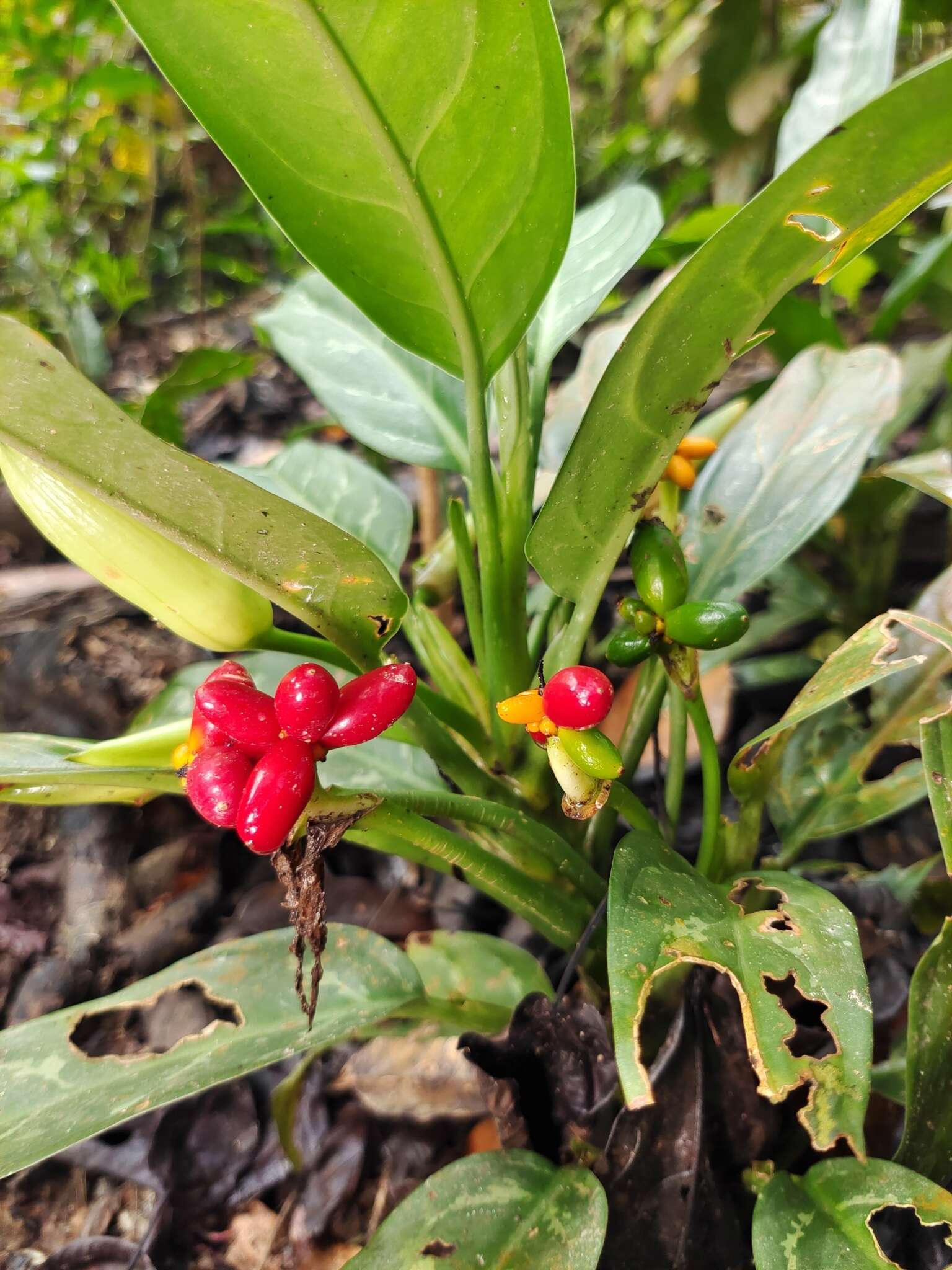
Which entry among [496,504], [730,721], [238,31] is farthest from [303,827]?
[730,721]

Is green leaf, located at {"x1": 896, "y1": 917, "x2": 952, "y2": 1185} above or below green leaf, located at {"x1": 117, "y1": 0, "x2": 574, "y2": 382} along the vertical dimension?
below

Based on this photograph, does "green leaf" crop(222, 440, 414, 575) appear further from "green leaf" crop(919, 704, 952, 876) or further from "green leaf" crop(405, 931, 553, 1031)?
"green leaf" crop(919, 704, 952, 876)

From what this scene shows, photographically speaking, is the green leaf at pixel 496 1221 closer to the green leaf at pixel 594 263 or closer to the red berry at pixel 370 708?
the red berry at pixel 370 708

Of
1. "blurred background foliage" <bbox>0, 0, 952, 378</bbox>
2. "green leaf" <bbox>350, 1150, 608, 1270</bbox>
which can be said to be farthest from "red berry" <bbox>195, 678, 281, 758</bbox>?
"blurred background foliage" <bbox>0, 0, 952, 378</bbox>

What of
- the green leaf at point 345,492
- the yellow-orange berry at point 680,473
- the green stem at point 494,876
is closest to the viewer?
the green stem at point 494,876

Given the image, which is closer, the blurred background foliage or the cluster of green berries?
the cluster of green berries

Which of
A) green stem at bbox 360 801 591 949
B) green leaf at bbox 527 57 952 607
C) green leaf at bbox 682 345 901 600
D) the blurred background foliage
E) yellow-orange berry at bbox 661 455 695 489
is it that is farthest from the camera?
the blurred background foliage

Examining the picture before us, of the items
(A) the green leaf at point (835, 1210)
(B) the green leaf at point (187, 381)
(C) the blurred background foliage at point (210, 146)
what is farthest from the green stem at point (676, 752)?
(B) the green leaf at point (187, 381)
